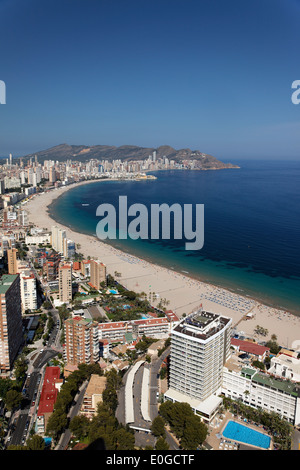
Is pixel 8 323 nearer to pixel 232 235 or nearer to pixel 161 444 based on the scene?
pixel 161 444

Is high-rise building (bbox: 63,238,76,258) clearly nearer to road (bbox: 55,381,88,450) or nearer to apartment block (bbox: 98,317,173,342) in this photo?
apartment block (bbox: 98,317,173,342)

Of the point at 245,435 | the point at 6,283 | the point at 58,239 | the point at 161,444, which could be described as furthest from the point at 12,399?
the point at 58,239

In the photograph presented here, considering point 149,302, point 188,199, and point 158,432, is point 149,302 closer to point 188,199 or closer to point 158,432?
point 158,432

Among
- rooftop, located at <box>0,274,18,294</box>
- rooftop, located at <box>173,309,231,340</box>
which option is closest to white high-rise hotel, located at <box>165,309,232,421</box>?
rooftop, located at <box>173,309,231,340</box>
